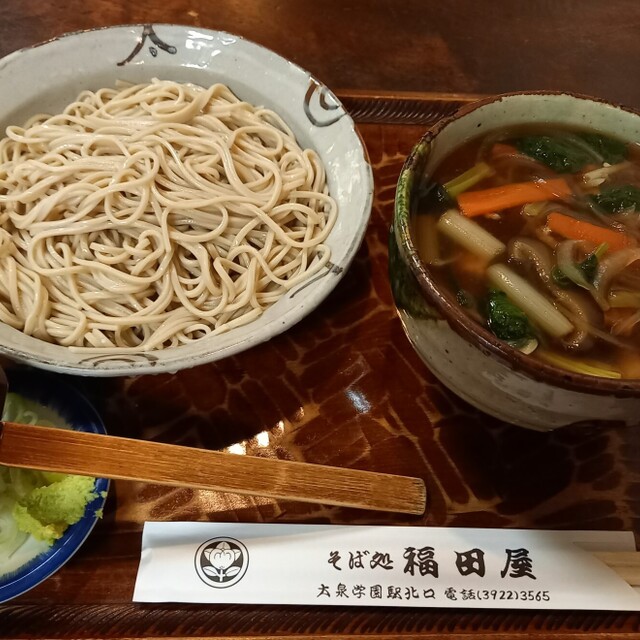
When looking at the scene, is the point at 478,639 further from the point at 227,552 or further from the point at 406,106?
the point at 406,106

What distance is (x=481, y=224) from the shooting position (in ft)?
4.05

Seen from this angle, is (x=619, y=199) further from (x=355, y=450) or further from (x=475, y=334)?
(x=355, y=450)

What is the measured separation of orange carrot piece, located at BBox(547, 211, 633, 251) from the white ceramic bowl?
1.58ft

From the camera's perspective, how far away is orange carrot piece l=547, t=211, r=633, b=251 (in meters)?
1.21

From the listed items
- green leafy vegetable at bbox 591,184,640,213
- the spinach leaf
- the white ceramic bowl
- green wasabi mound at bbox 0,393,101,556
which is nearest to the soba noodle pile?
the white ceramic bowl

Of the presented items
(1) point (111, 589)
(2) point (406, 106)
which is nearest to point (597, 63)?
(2) point (406, 106)

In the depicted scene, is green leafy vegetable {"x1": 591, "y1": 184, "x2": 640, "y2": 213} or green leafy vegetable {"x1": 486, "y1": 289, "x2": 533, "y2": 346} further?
green leafy vegetable {"x1": 591, "y1": 184, "x2": 640, "y2": 213}

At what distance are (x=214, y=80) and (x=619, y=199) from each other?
1.32 meters

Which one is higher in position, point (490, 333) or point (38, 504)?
point (490, 333)

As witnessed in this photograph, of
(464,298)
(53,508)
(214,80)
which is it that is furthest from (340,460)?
(214,80)

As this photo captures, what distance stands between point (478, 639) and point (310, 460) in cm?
50

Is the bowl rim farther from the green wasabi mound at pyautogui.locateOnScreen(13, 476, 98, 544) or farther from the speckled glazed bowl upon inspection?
the green wasabi mound at pyautogui.locateOnScreen(13, 476, 98, 544)

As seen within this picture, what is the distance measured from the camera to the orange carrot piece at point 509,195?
1.25 m

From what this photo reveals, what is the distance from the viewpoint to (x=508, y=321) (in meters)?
1.07
